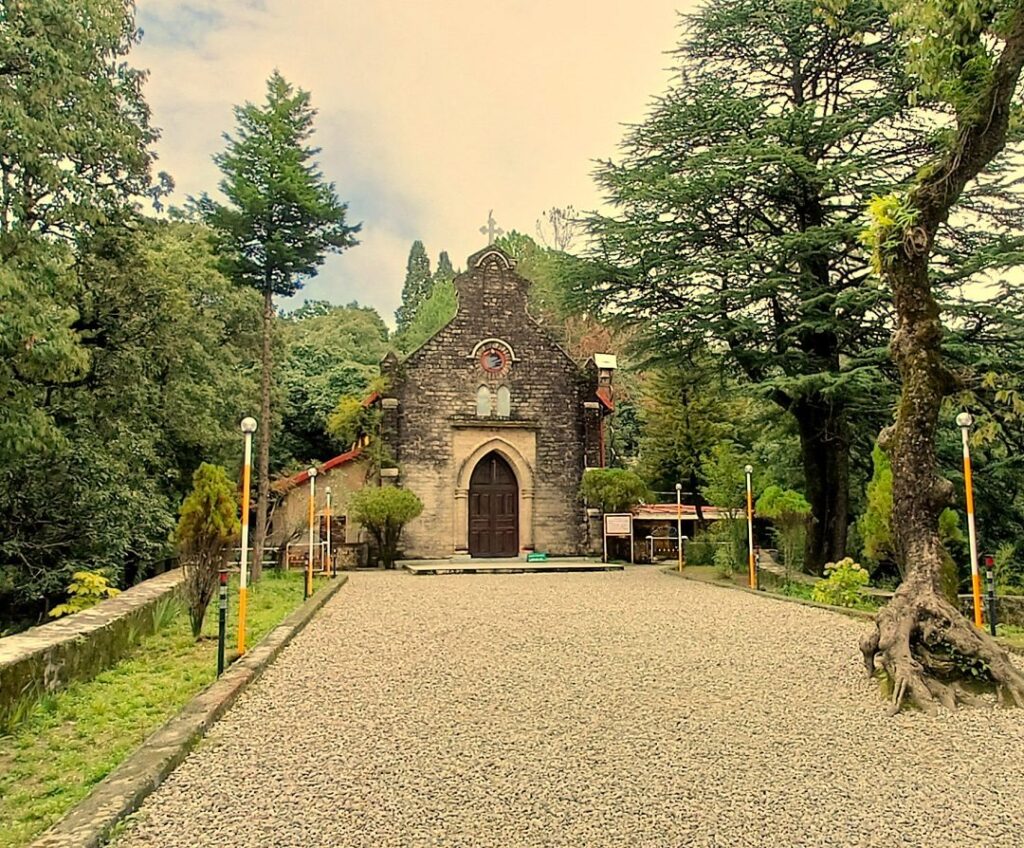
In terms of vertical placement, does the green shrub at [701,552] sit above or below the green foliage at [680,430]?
below

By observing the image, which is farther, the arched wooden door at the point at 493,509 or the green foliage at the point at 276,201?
the arched wooden door at the point at 493,509

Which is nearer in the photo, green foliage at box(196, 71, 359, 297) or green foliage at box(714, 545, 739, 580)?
green foliage at box(714, 545, 739, 580)

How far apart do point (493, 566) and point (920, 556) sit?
44.9ft

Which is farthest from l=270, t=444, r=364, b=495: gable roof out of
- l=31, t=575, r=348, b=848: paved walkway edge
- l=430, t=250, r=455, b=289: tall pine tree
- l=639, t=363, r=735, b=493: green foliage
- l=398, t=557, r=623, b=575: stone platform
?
l=430, t=250, r=455, b=289: tall pine tree

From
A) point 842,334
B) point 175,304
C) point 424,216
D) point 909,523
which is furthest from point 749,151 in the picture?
point 424,216

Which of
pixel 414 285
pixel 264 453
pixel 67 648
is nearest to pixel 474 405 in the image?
pixel 264 453

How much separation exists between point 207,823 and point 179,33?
1378 centimetres

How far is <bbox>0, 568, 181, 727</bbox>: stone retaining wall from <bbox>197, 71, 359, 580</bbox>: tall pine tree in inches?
347

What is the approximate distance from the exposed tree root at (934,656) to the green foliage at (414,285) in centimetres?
4508

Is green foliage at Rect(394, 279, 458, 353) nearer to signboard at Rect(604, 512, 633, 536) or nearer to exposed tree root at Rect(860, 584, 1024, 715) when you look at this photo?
signboard at Rect(604, 512, 633, 536)

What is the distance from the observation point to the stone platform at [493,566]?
744 inches

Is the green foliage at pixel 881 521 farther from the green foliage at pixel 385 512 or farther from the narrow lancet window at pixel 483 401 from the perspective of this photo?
the narrow lancet window at pixel 483 401

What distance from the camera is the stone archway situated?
22.0m

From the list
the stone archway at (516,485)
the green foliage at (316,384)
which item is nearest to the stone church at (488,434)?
the stone archway at (516,485)
